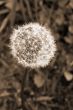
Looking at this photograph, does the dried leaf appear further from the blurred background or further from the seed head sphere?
the seed head sphere

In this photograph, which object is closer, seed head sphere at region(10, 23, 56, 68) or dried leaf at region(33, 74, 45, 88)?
seed head sphere at region(10, 23, 56, 68)

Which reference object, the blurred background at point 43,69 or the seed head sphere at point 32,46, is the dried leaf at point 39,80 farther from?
the seed head sphere at point 32,46

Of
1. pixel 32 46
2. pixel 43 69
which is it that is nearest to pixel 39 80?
pixel 43 69

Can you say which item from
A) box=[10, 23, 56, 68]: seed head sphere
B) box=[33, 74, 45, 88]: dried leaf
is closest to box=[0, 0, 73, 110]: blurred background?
box=[33, 74, 45, 88]: dried leaf

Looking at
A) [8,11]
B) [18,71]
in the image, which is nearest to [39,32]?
[18,71]

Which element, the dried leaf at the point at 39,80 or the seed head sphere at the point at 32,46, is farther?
the dried leaf at the point at 39,80

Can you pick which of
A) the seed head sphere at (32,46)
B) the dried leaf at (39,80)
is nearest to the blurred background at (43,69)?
the dried leaf at (39,80)
